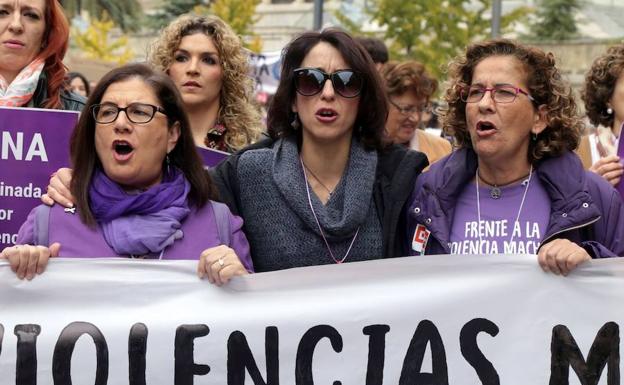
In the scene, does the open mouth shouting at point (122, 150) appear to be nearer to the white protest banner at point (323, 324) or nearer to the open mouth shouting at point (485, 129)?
the white protest banner at point (323, 324)

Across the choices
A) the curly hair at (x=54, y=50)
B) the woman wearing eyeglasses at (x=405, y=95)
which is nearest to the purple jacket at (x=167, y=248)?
the curly hair at (x=54, y=50)

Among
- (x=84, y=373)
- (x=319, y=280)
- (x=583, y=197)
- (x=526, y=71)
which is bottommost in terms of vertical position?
(x=84, y=373)

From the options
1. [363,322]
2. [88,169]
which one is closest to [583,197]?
[363,322]

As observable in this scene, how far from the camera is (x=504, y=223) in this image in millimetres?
3994

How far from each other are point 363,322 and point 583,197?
Answer: 2.69 ft

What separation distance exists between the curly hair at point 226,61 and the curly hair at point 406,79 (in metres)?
1.05

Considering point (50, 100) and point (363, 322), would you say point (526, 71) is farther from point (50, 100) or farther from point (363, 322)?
point (50, 100)

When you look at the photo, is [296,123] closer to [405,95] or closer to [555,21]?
[405,95]

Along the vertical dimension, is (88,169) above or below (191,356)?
above

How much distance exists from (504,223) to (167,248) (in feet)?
3.67

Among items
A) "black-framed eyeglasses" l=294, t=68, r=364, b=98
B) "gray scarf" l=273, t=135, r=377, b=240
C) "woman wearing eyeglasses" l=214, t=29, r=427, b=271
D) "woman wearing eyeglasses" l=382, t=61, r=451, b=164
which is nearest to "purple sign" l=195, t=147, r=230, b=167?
"woman wearing eyeglasses" l=214, t=29, r=427, b=271

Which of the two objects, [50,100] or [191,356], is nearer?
[191,356]

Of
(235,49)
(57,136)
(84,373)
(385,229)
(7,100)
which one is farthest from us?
(235,49)

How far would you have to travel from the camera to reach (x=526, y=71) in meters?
4.16
